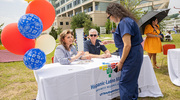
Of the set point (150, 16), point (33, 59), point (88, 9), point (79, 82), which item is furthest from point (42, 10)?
point (88, 9)

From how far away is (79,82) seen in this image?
186cm

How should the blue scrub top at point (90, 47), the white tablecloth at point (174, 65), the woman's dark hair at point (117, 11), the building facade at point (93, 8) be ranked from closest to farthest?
the woman's dark hair at point (117, 11) → the white tablecloth at point (174, 65) → the blue scrub top at point (90, 47) → the building facade at point (93, 8)

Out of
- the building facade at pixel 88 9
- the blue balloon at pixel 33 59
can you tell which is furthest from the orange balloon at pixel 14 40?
the building facade at pixel 88 9

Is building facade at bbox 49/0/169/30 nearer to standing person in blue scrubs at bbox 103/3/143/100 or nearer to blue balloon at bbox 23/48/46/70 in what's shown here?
standing person in blue scrubs at bbox 103/3/143/100

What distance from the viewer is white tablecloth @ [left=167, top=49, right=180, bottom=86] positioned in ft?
10.0

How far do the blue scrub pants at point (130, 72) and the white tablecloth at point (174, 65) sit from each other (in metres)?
1.86

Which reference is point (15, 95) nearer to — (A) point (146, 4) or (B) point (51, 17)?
(B) point (51, 17)

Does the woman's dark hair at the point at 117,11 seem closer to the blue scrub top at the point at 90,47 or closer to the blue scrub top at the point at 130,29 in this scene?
the blue scrub top at the point at 130,29

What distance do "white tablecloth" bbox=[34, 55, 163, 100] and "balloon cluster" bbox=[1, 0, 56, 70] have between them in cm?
26

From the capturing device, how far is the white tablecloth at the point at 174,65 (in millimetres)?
3059

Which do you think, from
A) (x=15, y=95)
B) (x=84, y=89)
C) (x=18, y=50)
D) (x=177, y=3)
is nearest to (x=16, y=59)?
(x=15, y=95)

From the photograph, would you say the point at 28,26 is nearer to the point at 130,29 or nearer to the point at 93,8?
the point at 130,29

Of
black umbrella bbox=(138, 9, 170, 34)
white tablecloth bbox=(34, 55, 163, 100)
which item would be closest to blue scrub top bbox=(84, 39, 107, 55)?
white tablecloth bbox=(34, 55, 163, 100)

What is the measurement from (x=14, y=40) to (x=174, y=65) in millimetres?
3555
